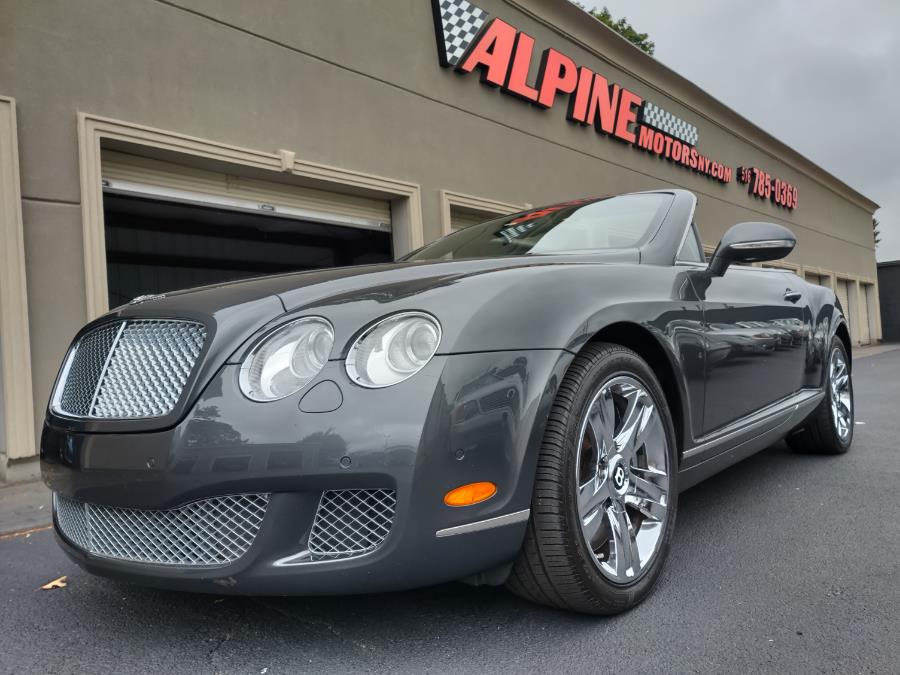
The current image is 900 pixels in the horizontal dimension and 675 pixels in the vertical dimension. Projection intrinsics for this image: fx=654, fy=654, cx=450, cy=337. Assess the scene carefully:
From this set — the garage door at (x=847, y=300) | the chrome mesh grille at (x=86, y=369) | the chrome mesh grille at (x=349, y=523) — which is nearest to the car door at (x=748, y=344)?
the chrome mesh grille at (x=349, y=523)

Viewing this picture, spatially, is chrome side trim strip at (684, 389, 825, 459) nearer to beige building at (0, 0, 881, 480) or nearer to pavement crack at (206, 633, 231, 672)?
pavement crack at (206, 633, 231, 672)

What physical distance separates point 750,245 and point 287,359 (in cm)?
196

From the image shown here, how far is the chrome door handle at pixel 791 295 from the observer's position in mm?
3335

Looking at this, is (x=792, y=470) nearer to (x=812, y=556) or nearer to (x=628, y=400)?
(x=812, y=556)

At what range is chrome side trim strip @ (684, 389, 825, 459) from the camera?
92.0 inches

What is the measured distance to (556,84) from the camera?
952cm

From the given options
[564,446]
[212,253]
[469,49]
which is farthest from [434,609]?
[212,253]

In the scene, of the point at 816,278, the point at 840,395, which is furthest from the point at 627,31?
the point at 840,395

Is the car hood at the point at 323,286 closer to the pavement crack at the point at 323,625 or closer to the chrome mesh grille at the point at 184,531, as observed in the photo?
the chrome mesh grille at the point at 184,531

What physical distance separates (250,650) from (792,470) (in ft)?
10.2

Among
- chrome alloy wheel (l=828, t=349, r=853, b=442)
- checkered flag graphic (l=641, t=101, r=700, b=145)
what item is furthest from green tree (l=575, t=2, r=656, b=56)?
chrome alloy wheel (l=828, t=349, r=853, b=442)

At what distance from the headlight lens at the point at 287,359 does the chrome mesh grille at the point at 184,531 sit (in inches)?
9.6

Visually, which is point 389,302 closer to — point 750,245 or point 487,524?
point 487,524

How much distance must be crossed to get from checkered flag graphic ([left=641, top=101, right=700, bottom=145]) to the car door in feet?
31.1
